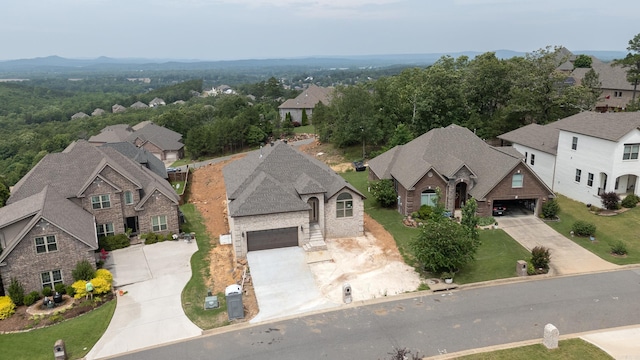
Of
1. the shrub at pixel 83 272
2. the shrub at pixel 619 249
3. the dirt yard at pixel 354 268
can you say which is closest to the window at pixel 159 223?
the dirt yard at pixel 354 268

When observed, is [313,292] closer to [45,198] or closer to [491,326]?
[491,326]

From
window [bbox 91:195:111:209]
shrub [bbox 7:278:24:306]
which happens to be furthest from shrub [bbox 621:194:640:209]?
shrub [bbox 7:278:24:306]

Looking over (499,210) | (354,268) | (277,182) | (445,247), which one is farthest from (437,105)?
(354,268)

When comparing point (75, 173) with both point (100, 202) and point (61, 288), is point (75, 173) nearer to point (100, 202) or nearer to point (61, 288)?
point (100, 202)

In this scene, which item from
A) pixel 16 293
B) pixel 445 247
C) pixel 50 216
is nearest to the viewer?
pixel 16 293

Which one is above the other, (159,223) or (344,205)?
(344,205)

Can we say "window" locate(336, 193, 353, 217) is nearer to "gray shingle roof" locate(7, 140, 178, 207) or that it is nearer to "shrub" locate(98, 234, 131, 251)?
"gray shingle roof" locate(7, 140, 178, 207)
